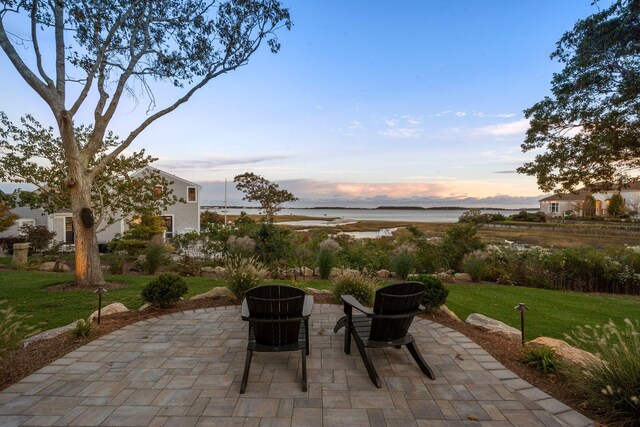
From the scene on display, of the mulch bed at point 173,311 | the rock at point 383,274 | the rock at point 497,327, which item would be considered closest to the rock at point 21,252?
the mulch bed at point 173,311

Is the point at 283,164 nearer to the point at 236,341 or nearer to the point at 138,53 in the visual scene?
the point at 138,53

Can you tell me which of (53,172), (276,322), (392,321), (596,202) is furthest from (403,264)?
(596,202)

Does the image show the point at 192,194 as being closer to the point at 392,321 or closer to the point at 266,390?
the point at 266,390

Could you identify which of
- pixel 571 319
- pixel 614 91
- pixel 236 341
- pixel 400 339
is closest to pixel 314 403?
pixel 400 339

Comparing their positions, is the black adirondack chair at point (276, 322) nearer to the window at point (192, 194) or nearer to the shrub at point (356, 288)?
the shrub at point (356, 288)

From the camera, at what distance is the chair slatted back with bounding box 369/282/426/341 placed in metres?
3.11

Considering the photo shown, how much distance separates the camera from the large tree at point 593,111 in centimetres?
623

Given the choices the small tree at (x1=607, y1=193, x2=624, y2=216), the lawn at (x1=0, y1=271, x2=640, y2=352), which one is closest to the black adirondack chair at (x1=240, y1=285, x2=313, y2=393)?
the lawn at (x1=0, y1=271, x2=640, y2=352)

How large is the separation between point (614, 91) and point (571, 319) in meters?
4.66

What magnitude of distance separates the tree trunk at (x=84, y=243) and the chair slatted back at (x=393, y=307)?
7.38m

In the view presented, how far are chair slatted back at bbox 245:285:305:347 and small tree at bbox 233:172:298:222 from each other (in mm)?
23387

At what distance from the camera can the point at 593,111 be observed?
23.0ft

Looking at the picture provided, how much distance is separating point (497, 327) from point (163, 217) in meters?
19.2

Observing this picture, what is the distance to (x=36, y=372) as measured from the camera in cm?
314
